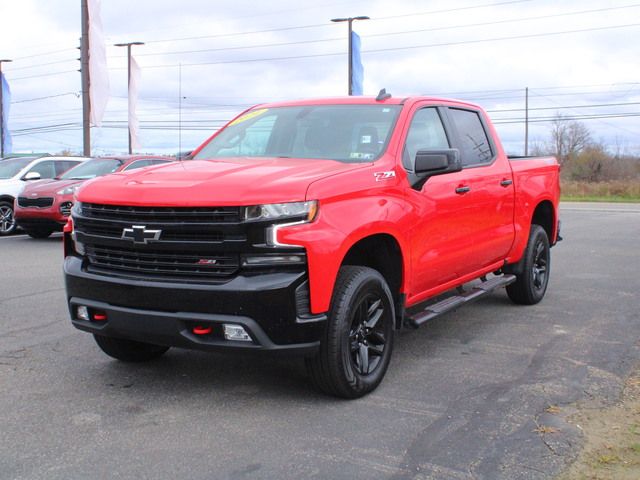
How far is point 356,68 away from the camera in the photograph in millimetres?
32250

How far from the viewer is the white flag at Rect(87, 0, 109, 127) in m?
23.8

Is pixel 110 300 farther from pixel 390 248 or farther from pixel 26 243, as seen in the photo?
pixel 26 243

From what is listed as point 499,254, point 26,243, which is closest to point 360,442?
point 499,254

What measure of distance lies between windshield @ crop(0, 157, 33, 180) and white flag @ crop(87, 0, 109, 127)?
8.26m

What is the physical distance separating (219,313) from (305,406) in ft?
2.81

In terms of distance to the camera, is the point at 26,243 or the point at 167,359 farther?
the point at 26,243

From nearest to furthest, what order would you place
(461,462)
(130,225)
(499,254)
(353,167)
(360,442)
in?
1. (461,462)
2. (360,442)
3. (130,225)
4. (353,167)
5. (499,254)

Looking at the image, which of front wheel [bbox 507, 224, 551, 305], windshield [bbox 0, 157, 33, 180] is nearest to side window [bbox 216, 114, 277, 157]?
front wheel [bbox 507, 224, 551, 305]

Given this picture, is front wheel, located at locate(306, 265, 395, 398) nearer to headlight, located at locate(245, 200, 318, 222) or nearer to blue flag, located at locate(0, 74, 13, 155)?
headlight, located at locate(245, 200, 318, 222)

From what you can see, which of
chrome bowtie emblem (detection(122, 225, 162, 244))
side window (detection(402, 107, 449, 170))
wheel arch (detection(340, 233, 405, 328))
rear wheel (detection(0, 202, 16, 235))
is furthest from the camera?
rear wheel (detection(0, 202, 16, 235))

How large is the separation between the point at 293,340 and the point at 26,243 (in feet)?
34.3

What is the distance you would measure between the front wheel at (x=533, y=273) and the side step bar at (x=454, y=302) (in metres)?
0.23

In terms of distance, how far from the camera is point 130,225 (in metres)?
4.18

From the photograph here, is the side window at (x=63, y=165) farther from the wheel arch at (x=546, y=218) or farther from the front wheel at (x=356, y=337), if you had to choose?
the front wheel at (x=356, y=337)
